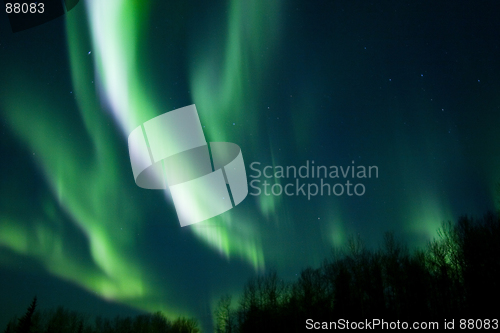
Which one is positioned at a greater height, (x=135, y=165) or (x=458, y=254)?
(x=135, y=165)

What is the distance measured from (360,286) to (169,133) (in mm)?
27132

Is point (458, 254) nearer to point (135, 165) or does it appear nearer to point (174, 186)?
point (174, 186)

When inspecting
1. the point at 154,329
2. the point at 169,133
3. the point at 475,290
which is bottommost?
the point at 154,329

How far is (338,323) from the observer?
108 ft

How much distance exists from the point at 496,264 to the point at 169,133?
1078 inches

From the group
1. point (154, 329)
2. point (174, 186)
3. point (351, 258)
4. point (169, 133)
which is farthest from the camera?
point (154, 329)

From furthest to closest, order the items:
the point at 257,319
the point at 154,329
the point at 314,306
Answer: the point at 154,329, the point at 257,319, the point at 314,306

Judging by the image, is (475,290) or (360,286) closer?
(475,290)

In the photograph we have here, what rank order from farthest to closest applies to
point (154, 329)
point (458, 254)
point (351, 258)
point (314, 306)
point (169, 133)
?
1. point (154, 329)
2. point (314, 306)
3. point (351, 258)
4. point (458, 254)
5. point (169, 133)

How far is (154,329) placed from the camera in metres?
84.8

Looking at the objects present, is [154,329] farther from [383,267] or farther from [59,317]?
[383,267]

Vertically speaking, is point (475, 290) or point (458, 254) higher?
point (458, 254)

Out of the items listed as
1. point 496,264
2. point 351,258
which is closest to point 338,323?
point 351,258

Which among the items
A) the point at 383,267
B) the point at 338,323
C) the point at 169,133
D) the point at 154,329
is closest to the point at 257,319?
the point at 338,323
